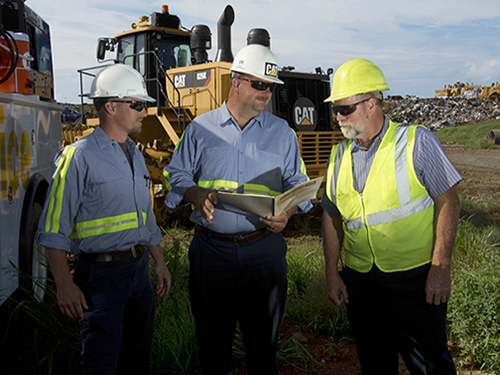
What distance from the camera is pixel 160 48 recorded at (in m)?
7.70

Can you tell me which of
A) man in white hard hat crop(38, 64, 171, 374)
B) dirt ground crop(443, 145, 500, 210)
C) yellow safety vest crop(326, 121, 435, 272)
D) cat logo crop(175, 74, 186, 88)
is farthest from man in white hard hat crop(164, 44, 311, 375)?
dirt ground crop(443, 145, 500, 210)

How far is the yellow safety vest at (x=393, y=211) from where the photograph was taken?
2.13m

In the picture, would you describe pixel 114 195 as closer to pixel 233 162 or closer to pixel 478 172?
pixel 233 162

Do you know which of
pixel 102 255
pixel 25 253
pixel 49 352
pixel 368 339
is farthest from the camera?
pixel 25 253

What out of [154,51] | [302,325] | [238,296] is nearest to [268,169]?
[238,296]

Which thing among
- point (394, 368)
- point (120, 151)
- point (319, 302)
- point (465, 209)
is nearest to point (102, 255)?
point (120, 151)

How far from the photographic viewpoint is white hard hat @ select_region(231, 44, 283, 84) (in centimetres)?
253

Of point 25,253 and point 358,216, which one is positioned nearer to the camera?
point 358,216

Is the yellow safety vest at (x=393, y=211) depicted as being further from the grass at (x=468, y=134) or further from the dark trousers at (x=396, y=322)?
the grass at (x=468, y=134)

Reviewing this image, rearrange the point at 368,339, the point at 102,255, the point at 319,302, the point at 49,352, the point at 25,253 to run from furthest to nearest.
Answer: the point at 319,302, the point at 25,253, the point at 49,352, the point at 368,339, the point at 102,255

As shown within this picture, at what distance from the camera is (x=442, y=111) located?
35.8 metres

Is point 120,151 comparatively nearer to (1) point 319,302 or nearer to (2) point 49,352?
(2) point 49,352

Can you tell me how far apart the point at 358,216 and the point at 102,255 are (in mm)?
1295

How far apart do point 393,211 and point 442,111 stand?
37290mm
